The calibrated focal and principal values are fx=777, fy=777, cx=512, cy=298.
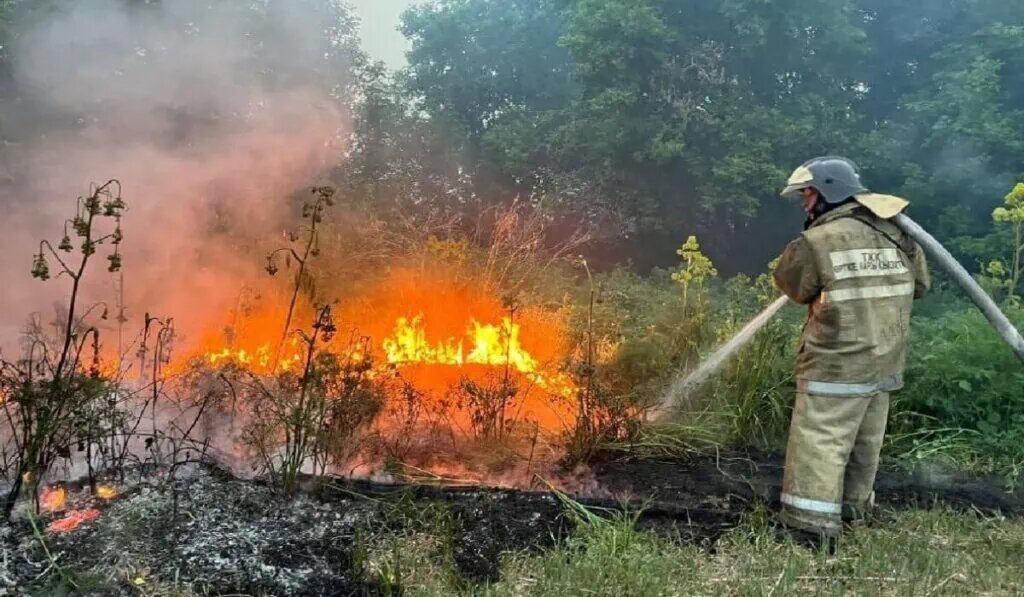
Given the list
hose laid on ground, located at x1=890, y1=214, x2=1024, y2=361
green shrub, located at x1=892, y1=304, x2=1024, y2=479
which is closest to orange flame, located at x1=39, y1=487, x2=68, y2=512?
hose laid on ground, located at x1=890, y1=214, x2=1024, y2=361

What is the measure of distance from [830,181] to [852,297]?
678mm

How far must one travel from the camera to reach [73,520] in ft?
12.4

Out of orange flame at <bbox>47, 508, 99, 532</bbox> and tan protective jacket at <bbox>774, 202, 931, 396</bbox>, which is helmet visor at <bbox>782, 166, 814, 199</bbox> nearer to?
tan protective jacket at <bbox>774, 202, 931, 396</bbox>

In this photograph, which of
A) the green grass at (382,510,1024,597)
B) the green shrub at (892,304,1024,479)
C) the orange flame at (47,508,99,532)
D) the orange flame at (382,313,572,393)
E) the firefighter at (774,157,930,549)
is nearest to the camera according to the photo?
the green grass at (382,510,1024,597)

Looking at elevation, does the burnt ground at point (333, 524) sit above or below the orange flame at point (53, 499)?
below

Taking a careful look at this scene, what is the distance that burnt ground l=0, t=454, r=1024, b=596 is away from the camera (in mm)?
3322

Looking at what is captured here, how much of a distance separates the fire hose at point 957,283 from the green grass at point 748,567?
46.7 inches

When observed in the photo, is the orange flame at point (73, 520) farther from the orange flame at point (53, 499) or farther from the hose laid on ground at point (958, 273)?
the hose laid on ground at point (958, 273)

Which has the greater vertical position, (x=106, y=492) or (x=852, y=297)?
(x=852, y=297)

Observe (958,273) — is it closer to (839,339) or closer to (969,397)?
(839,339)

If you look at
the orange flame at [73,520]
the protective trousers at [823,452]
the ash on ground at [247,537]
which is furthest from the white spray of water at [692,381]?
the orange flame at [73,520]

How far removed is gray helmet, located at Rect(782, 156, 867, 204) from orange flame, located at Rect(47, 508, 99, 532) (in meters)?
3.99

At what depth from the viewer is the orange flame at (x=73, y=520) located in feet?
12.1

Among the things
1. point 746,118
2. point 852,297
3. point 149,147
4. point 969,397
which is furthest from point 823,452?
point 746,118
